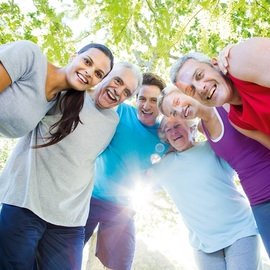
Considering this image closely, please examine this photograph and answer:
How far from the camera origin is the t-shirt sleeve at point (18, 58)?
6.31ft

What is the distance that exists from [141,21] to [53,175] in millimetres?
2078

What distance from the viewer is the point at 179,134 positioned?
294cm

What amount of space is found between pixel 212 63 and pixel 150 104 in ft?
3.11

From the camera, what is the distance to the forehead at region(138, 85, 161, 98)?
3.28 meters

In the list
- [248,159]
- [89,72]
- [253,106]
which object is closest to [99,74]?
[89,72]

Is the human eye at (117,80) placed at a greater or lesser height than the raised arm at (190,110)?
greater

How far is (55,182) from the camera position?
2.38m

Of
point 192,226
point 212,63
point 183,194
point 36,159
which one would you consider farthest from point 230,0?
point 36,159

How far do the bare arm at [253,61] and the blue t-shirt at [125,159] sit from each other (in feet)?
4.44

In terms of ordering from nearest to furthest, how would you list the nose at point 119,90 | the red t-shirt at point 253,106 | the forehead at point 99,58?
the red t-shirt at point 253,106, the forehead at point 99,58, the nose at point 119,90

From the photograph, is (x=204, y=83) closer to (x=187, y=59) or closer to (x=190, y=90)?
(x=190, y=90)

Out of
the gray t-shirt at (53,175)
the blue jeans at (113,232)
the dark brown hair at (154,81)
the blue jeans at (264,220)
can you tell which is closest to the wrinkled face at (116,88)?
the gray t-shirt at (53,175)

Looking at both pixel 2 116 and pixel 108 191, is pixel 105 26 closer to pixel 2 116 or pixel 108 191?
pixel 108 191

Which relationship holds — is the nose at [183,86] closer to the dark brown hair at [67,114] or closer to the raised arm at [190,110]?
the raised arm at [190,110]
